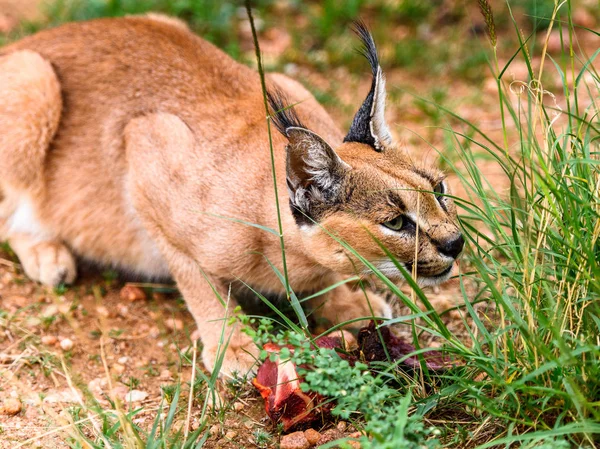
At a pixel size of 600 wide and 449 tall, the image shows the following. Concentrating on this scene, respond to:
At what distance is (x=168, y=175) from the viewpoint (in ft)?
12.8

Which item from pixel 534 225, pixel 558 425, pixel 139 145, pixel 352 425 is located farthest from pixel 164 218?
pixel 558 425

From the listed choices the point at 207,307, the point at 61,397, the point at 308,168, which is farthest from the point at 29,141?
the point at 308,168

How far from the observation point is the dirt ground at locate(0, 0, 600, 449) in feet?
10.1

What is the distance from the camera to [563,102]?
19.4ft

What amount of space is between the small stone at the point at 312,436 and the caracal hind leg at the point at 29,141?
7.18 ft

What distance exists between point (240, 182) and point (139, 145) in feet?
2.46

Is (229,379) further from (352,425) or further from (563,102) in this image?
(563,102)

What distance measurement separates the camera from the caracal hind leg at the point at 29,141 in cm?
423

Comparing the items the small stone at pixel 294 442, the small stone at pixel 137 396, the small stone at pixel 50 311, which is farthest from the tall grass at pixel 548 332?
the small stone at pixel 50 311

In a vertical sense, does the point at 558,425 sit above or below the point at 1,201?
above

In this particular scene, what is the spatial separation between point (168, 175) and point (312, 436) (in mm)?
1712

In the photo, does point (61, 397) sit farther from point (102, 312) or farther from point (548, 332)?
point (548, 332)

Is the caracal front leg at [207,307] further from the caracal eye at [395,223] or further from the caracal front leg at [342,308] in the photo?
the caracal eye at [395,223]

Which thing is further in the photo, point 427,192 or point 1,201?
point 1,201
